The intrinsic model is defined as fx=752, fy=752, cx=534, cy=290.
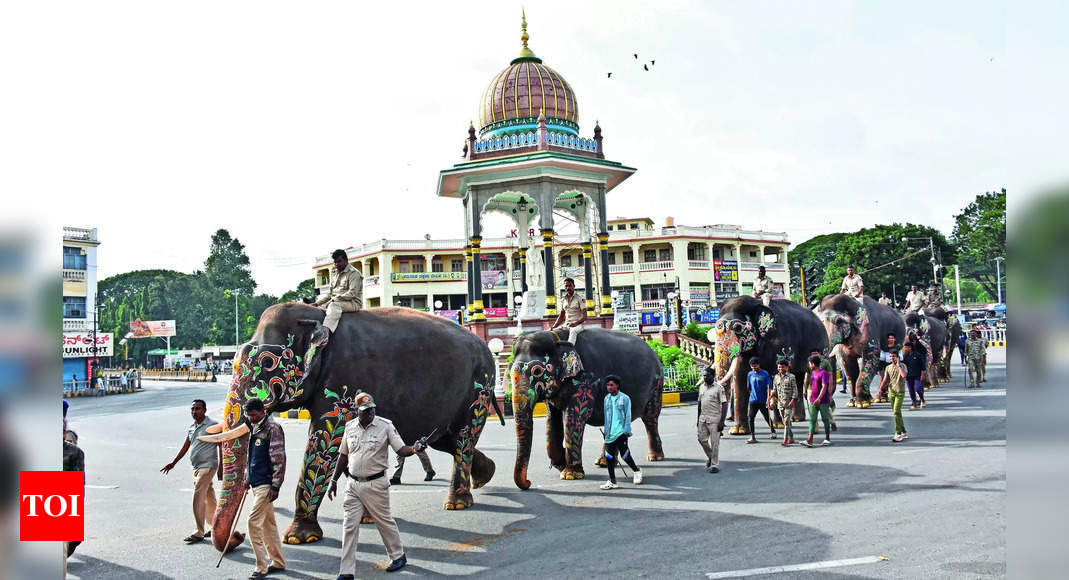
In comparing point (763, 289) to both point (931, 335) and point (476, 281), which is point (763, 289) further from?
point (476, 281)

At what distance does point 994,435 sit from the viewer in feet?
43.2

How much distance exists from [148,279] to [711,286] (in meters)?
69.1

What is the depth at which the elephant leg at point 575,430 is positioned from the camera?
11.1 m

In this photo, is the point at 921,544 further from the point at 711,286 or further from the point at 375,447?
the point at 711,286

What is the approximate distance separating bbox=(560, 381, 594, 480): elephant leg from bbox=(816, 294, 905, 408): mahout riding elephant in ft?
31.6

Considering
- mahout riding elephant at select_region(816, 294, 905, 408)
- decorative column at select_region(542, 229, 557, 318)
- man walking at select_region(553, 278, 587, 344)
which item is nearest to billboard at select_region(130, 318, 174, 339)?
decorative column at select_region(542, 229, 557, 318)

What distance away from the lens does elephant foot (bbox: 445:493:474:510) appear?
31.2 ft

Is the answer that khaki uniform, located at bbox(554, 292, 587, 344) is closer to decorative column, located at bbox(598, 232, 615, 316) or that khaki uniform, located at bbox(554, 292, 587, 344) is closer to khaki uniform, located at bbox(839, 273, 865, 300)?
khaki uniform, located at bbox(839, 273, 865, 300)

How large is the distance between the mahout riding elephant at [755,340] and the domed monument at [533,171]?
1266 cm

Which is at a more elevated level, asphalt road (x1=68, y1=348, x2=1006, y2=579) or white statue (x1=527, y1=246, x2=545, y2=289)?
white statue (x1=527, y1=246, x2=545, y2=289)

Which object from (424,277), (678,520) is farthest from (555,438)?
(424,277)

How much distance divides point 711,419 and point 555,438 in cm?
236

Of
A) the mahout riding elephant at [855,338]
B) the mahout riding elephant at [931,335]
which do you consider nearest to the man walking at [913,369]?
the mahout riding elephant at [855,338]

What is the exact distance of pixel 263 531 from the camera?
704cm
